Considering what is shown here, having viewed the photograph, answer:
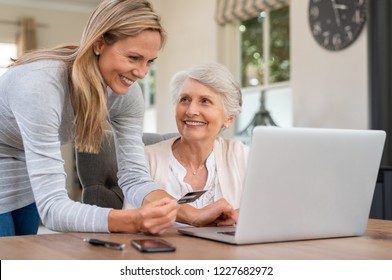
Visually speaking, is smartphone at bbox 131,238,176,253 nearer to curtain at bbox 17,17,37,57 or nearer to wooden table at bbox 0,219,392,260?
wooden table at bbox 0,219,392,260

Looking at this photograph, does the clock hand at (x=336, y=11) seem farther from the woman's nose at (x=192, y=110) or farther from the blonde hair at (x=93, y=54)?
the blonde hair at (x=93, y=54)

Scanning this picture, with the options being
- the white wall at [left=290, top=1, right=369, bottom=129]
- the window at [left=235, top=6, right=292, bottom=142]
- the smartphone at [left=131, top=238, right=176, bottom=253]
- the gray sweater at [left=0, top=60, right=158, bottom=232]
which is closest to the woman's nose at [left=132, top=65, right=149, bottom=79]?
the gray sweater at [left=0, top=60, right=158, bottom=232]

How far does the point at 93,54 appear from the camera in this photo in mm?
1469

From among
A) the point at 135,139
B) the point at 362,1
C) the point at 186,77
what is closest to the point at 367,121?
the point at 362,1

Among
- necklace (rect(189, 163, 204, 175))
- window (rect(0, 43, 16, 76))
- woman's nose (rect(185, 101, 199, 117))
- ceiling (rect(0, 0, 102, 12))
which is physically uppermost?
ceiling (rect(0, 0, 102, 12))

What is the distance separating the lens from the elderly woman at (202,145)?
2004 mm

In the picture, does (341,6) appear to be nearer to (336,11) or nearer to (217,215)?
(336,11)

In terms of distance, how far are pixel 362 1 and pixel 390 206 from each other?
5.10ft

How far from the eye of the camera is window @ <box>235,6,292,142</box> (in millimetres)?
5109

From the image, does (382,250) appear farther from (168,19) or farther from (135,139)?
(168,19)

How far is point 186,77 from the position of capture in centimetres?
211

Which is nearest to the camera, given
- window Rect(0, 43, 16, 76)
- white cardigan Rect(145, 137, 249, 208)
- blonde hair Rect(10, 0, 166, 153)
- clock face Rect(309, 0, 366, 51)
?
blonde hair Rect(10, 0, 166, 153)

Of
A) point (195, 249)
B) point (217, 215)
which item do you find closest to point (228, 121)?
point (217, 215)

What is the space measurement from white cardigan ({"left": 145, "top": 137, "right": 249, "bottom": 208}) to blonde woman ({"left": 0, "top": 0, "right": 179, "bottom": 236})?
0.28 m
